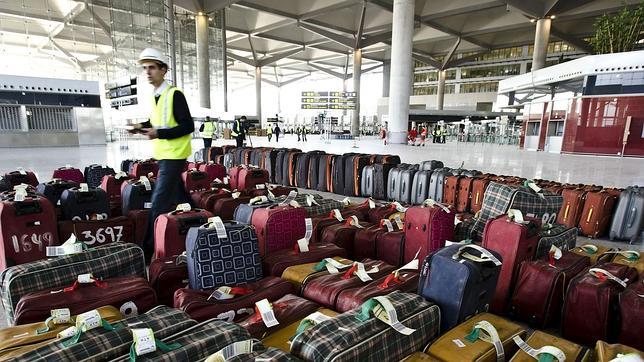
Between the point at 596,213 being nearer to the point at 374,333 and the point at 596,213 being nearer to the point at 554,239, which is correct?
the point at 554,239

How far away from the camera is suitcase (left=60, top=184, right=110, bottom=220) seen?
125 inches

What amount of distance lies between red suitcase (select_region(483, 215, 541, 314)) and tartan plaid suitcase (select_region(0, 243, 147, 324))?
2.39m

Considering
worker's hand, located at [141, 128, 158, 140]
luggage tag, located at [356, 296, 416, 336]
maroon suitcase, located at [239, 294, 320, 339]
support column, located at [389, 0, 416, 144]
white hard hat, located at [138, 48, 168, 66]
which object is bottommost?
maroon suitcase, located at [239, 294, 320, 339]

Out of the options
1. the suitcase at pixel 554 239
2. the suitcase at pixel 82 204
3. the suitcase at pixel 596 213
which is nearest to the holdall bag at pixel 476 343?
the suitcase at pixel 554 239

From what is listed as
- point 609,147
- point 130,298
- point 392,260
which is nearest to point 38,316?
point 130,298

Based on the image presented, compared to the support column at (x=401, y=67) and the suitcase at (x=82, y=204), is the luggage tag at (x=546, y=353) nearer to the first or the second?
the suitcase at (x=82, y=204)

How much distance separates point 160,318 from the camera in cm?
146

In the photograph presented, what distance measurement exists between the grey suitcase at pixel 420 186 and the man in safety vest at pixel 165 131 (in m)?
3.48

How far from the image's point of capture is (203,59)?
88.1 ft

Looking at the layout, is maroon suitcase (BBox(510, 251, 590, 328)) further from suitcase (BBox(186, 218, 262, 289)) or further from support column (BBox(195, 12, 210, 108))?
support column (BBox(195, 12, 210, 108))

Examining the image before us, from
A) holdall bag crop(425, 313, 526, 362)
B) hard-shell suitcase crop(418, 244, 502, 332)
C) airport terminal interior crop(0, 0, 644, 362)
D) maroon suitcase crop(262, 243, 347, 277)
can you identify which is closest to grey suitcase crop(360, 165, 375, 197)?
airport terminal interior crop(0, 0, 644, 362)

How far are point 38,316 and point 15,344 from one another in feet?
1.25

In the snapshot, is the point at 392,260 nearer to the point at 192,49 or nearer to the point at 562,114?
Result: the point at 562,114

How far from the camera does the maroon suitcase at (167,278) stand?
7.54 ft
